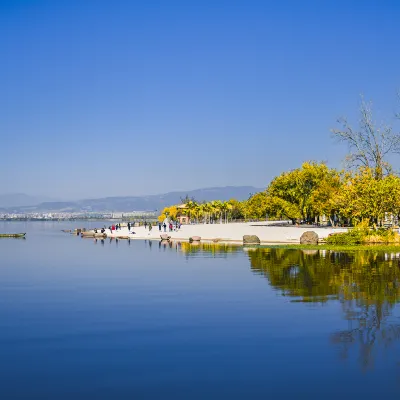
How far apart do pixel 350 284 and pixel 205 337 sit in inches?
420

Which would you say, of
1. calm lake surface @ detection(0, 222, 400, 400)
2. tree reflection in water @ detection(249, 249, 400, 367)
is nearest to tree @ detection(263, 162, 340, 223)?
tree reflection in water @ detection(249, 249, 400, 367)

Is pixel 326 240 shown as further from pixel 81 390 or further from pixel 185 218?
pixel 185 218

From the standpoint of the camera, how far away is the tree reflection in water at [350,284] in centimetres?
1427

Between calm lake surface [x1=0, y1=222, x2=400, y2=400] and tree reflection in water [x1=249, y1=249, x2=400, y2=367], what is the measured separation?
0.21ft

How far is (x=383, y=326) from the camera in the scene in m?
15.2

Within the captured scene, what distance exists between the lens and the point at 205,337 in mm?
14828

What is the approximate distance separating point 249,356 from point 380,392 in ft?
10.7

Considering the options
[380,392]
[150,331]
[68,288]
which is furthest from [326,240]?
[380,392]

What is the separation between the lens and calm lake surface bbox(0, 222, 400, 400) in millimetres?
10906

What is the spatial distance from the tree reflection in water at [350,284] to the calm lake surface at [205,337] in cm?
Answer: 7

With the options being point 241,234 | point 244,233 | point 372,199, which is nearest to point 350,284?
point 372,199

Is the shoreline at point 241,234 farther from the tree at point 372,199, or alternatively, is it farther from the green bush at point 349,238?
the green bush at point 349,238

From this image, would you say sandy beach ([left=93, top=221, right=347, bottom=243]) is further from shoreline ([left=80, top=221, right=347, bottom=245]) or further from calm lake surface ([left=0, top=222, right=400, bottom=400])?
calm lake surface ([left=0, top=222, right=400, bottom=400])

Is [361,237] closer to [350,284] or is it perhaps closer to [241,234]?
[350,284]
